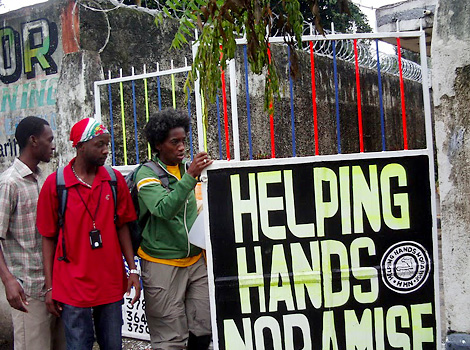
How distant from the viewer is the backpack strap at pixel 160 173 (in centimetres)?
341

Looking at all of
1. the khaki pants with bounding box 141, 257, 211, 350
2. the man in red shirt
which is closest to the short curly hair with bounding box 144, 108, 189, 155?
the man in red shirt

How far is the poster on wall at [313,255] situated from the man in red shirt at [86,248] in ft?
1.86

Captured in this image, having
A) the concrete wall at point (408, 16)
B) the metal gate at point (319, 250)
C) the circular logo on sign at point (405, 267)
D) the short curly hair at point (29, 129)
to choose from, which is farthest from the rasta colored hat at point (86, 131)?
the concrete wall at point (408, 16)

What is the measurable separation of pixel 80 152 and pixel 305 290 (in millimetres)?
1464

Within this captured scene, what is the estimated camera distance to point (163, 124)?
3459mm

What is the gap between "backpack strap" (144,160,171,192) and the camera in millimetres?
3412

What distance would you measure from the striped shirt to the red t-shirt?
6.8 inches

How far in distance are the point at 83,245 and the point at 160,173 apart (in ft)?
2.02

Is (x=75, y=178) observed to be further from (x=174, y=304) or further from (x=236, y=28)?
(x=236, y=28)

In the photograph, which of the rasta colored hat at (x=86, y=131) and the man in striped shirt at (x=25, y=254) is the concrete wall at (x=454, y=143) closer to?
the rasta colored hat at (x=86, y=131)

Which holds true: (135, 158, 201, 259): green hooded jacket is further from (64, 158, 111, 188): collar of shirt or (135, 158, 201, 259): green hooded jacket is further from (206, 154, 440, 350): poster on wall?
(206, 154, 440, 350): poster on wall

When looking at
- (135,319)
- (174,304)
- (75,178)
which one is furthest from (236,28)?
(135,319)

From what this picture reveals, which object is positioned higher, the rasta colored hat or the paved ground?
the rasta colored hat

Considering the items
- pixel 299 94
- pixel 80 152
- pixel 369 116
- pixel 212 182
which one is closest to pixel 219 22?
pixel 212 182
